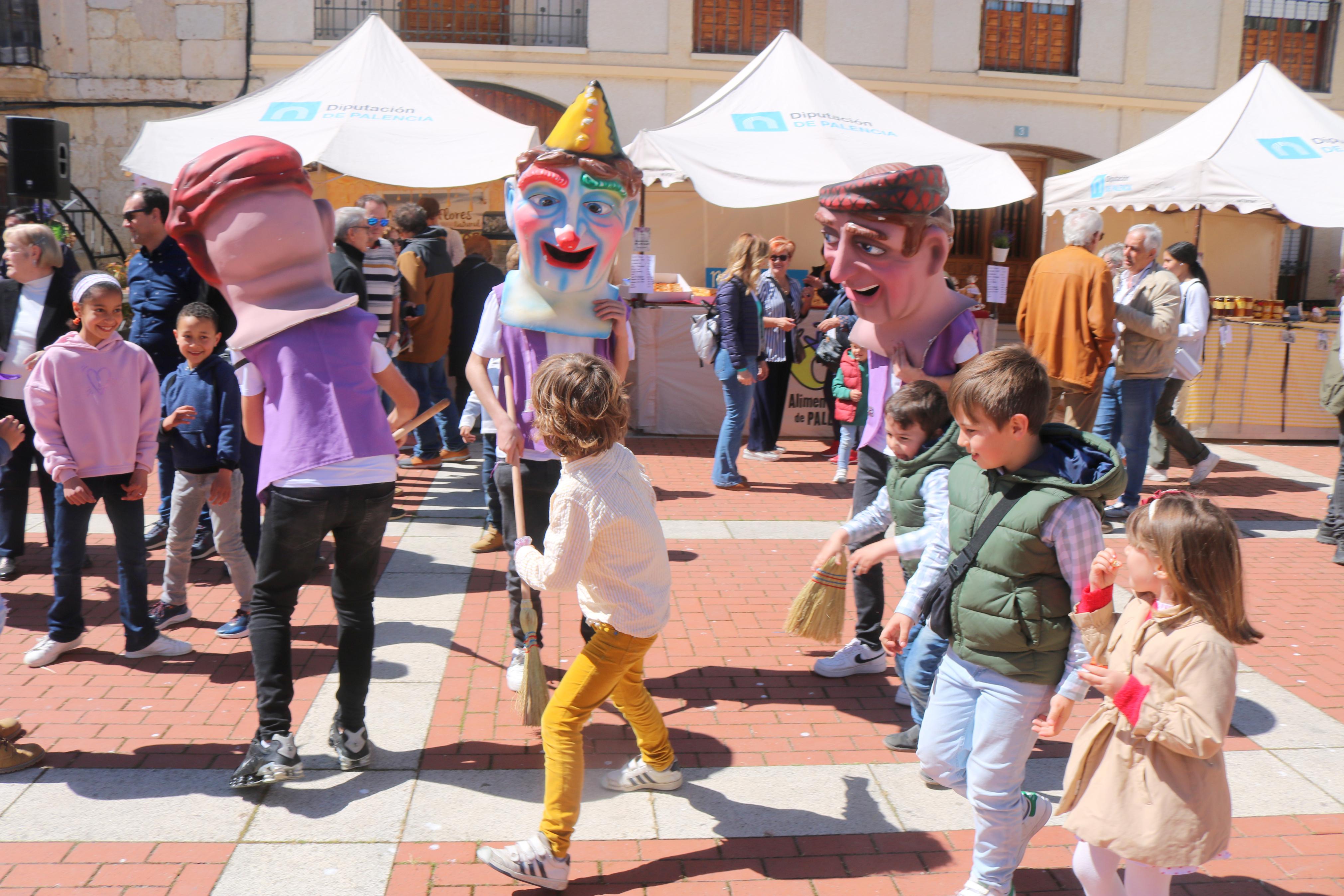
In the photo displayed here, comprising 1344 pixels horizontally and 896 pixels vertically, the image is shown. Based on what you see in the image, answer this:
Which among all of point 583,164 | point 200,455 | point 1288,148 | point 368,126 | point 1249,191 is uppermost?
point 1288,148

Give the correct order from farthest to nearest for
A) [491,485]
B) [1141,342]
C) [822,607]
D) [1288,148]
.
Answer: [1288,148] → [1141,342] → [491,485] → [822,607]

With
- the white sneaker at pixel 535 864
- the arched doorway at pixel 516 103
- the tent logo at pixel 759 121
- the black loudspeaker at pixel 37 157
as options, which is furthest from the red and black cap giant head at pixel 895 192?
the arched doorway at pixel 516 103

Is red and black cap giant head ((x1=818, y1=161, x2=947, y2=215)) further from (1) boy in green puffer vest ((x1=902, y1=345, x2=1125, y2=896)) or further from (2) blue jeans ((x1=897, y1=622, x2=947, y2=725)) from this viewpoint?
(2) blue jeans ((x1=897, y1=622, x2=947, y2=725))

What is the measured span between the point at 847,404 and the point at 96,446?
5.67 meters

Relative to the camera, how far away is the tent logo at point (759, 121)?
10.1m

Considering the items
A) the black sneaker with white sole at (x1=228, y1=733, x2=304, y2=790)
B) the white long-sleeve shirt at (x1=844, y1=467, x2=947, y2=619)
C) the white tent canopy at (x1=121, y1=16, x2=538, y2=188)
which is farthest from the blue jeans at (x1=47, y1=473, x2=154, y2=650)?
the white tent canopy at (x1=121, y1=16, x2=538, y2=188)

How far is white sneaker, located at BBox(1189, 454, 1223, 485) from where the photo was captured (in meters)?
8.81

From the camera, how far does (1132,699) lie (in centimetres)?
253

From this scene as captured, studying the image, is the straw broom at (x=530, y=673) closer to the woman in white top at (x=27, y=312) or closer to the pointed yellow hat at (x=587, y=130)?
the pointed yellow hat at (x=587, y=130)

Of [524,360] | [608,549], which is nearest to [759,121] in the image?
[524,360]

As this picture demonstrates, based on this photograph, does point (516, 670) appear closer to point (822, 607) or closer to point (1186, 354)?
point (822, 607)

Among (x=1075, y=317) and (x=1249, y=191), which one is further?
(x=1249, y=191)

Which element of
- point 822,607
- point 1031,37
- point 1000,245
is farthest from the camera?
point 1031,37

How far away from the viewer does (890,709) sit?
4.47 meters
